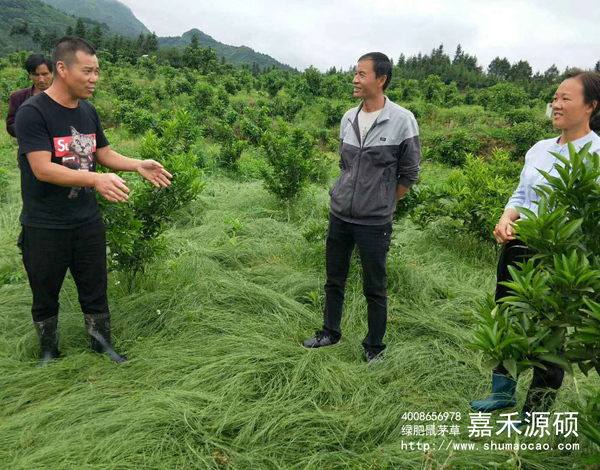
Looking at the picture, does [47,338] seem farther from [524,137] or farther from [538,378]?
[524,137]

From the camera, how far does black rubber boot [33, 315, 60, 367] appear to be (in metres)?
2.60

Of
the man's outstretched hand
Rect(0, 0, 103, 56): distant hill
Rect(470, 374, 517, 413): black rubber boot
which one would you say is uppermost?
Rect(0, 0, 103, 56): distant hill

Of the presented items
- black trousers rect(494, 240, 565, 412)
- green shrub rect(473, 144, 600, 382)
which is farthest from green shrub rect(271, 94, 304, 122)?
green shrub rect(473, 144, 600, 382)

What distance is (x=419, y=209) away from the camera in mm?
4527

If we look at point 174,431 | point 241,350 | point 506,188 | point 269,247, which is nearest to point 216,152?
point 269,247

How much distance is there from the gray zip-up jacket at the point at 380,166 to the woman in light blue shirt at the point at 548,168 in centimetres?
65

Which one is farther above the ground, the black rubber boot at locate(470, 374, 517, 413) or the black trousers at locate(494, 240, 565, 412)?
the black trousers at locate(494, 240, 565, 412)

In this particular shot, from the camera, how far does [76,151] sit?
7.81 ft

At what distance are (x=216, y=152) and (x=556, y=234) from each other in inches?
386

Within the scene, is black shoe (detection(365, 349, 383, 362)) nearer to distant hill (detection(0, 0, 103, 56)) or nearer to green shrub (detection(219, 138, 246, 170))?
green shrub (detection(219, 138, 246, 170))

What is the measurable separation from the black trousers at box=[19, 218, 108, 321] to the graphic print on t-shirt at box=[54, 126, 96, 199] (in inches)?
10.1

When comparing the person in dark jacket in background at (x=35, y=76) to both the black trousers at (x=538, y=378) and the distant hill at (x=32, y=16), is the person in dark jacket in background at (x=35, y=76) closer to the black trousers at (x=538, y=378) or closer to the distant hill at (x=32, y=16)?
the black trousers at (x=538, y=378)

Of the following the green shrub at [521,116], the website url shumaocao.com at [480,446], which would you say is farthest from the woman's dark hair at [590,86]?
the green shrub at [521,116]

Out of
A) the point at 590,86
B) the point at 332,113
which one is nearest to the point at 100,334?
the point at 590,86
